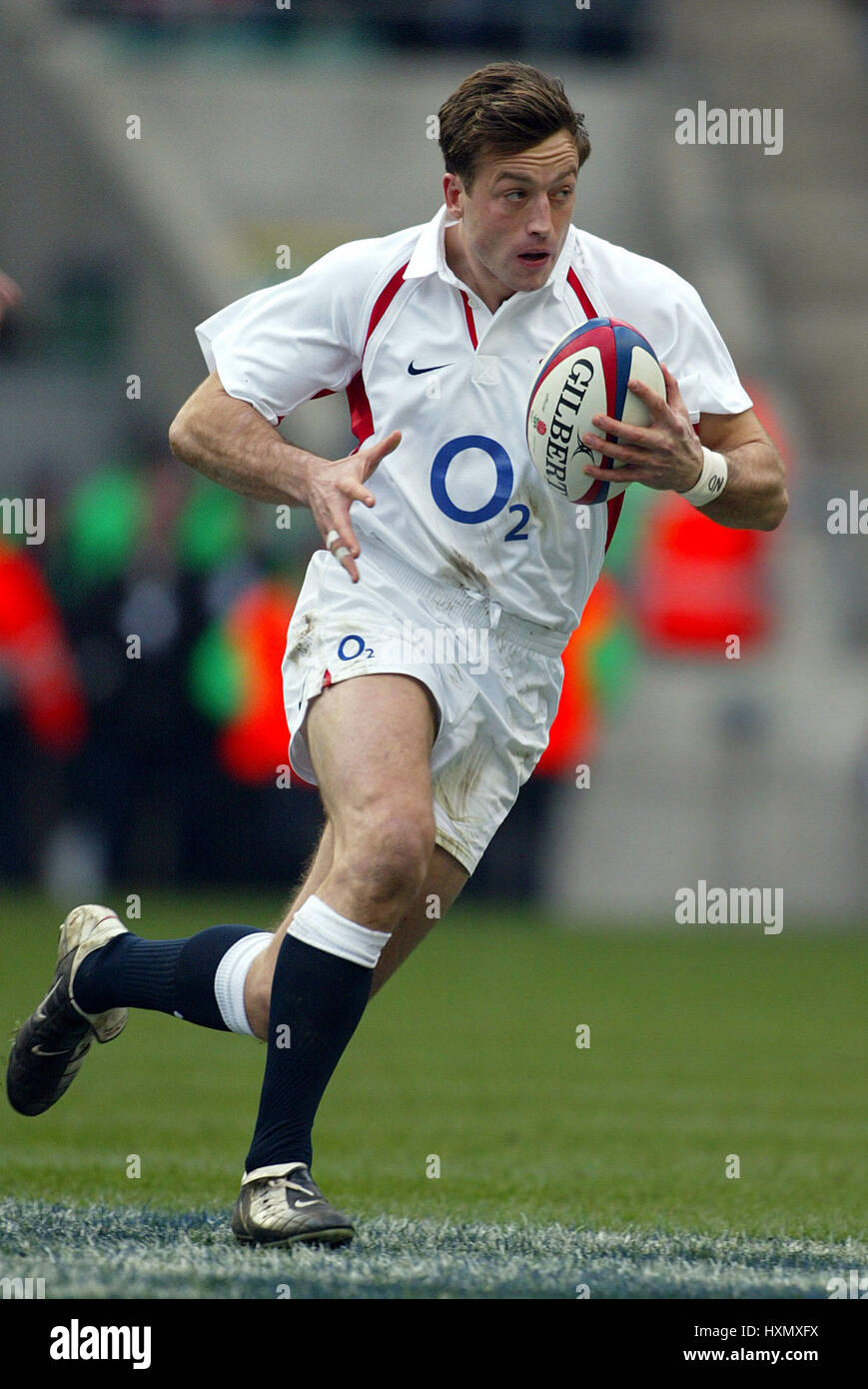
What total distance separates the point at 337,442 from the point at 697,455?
1209 centimetres

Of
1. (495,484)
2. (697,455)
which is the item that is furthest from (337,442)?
(697,455)

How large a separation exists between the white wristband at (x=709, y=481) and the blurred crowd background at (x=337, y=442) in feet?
27.6

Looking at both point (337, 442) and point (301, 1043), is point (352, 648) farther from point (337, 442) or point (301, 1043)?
point (337, 442)

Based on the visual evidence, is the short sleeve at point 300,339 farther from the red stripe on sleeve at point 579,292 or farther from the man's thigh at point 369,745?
the man's thigh at point 369,745

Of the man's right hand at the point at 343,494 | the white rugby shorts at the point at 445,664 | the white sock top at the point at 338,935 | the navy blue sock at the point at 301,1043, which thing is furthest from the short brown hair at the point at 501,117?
the navy blue sock at the point at 301,1043

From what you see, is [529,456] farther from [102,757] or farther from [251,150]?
[251,150]

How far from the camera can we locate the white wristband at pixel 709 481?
194 inches

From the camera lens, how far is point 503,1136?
7.34 meters

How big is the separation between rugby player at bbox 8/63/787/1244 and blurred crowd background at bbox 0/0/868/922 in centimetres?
804

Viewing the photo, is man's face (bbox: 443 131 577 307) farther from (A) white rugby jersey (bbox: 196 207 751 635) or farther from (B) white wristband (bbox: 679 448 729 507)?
(B) white wristband (bbox: 679 448 729 507)

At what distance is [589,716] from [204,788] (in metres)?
2.65

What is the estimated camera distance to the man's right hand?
477 centimetres

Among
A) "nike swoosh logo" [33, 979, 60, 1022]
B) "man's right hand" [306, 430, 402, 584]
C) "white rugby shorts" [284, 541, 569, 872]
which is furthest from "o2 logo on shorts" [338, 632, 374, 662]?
"nike swoosh logo" [33, 979, 60, 1022]

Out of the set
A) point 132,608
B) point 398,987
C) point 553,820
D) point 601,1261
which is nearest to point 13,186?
point 132,608
